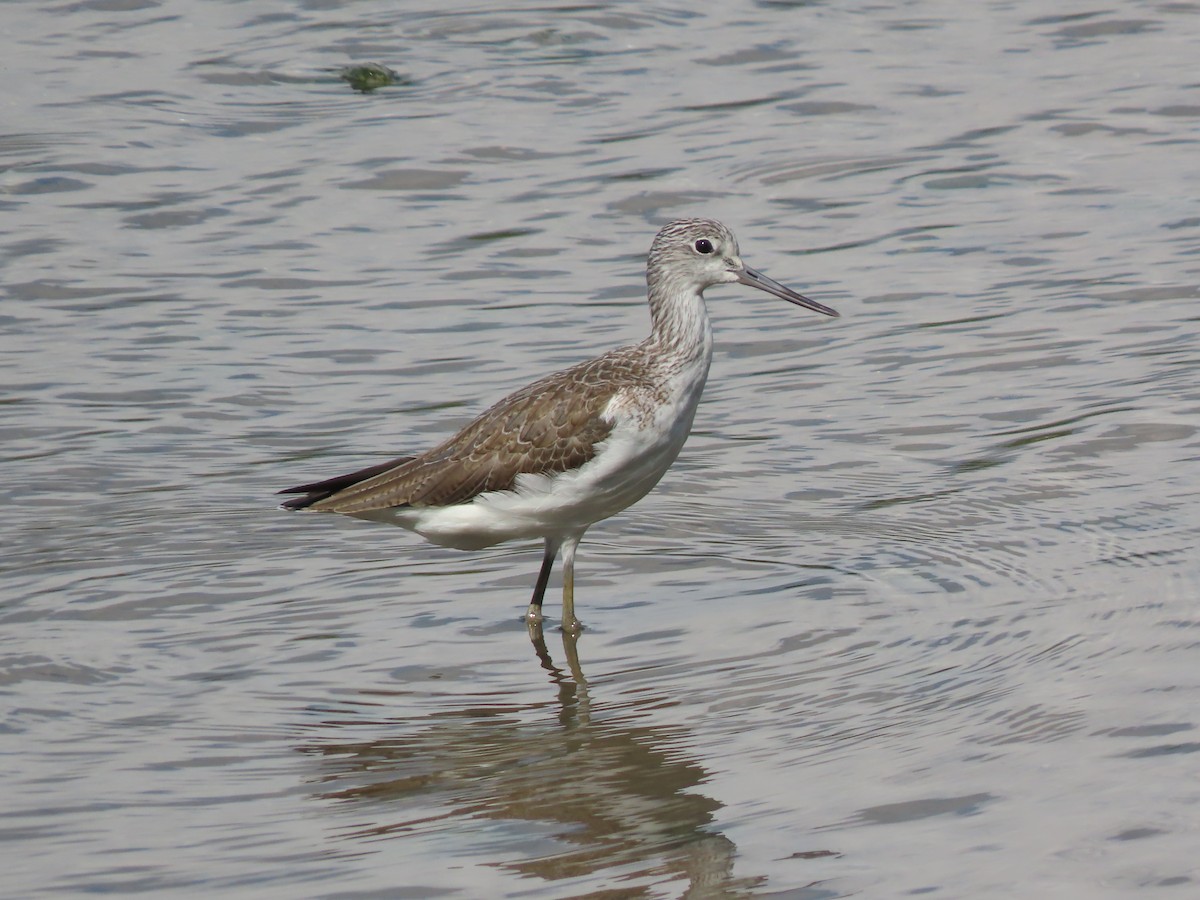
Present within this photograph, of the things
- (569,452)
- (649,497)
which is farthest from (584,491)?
(649,497)

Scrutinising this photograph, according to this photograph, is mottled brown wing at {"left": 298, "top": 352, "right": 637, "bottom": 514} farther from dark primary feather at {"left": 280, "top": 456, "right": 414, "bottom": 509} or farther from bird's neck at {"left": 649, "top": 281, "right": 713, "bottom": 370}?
bird's neck at {"left": 649, "top": 281, "right": 713, "bottom": 370}

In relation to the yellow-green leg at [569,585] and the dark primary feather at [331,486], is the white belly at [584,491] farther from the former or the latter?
the dark primary feather at [331,486]

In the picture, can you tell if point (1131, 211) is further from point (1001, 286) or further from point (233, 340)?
point (233, 340)

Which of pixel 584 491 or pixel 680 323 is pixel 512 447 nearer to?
pixel 584 491

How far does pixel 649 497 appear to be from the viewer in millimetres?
9492

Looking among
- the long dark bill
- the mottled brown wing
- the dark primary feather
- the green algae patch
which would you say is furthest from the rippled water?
the long dark bill

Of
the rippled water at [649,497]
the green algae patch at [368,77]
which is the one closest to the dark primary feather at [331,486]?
the rippled water at [649,497]

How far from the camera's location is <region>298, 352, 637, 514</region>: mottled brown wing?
26.2 feet

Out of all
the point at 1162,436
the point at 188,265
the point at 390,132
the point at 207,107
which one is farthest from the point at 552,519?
the point at 207,107

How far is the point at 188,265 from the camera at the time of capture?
43.3 feet

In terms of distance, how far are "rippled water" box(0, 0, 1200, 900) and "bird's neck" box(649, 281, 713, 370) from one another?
1.01 meters

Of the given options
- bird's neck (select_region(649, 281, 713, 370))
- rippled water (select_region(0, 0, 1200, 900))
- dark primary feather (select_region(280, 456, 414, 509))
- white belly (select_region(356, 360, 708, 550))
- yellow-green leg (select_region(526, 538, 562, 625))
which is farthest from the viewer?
dark primary feather (select_region(280, 456, 414, 509))

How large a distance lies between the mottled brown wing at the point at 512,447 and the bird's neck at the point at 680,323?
0.73 ft

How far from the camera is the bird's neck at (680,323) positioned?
8250 mm
